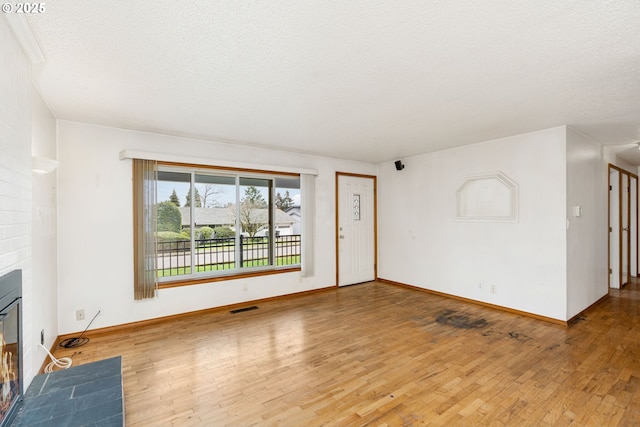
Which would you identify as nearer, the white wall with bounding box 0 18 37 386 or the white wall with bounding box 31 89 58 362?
the white wall with bounding box 0 18 37 386

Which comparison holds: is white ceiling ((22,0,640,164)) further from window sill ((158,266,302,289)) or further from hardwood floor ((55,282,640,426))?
hardwood floor ((55,282,640,426))

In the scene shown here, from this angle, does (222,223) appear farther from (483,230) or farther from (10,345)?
(483,230)

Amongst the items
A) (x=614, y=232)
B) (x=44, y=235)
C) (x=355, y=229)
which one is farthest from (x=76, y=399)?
(x=614, y=232)

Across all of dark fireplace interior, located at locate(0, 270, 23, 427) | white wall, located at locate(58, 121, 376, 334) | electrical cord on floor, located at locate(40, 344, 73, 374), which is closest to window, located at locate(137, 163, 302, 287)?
white wall, located at locate(58, 121, 376, 334)

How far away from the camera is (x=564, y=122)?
3451mm

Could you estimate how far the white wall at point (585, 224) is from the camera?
370 cm

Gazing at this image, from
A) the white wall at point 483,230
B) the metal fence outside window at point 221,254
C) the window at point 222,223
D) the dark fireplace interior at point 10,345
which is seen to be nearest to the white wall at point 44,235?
the dark fireplace interior at point 10,345

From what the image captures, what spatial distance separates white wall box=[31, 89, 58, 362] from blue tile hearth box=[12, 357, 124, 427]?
1.71 ft

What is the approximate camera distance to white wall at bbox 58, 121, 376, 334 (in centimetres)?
332

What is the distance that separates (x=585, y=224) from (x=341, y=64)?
4130 millimetres

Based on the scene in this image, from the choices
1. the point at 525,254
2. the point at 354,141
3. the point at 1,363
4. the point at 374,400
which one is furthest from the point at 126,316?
the point at 525,254

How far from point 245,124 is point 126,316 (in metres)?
2.76

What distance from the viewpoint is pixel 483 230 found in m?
4.42

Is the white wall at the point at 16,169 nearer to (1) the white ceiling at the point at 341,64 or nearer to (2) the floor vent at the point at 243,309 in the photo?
(1) the white ceiling at the point at 341,64
